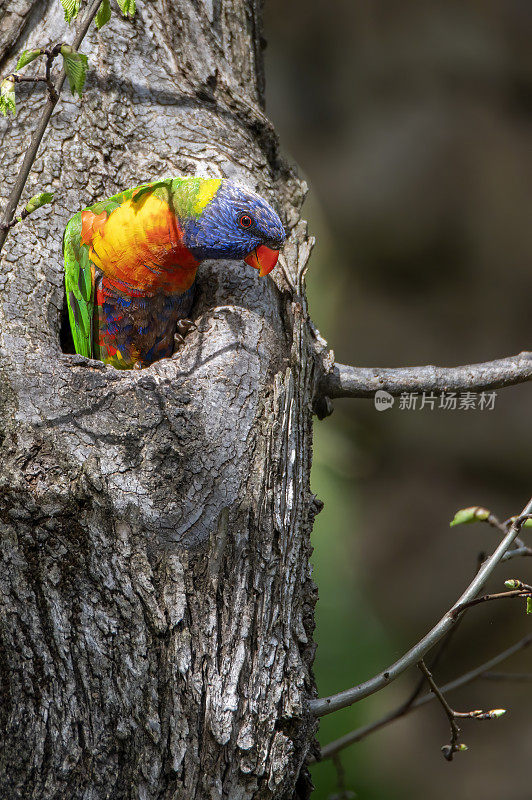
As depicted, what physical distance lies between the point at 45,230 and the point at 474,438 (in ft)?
10.2

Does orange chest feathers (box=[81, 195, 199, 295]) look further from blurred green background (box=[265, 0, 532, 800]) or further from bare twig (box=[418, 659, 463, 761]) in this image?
blurred green background (box=[265, 0, 532, 800])

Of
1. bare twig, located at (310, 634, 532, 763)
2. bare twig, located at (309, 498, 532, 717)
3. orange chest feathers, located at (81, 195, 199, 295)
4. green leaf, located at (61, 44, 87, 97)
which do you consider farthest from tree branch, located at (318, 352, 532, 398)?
green leaf, located at (61, 44, 87, 97)

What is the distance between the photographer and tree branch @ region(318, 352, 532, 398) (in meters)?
2.06

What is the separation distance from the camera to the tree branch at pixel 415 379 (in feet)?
6.77

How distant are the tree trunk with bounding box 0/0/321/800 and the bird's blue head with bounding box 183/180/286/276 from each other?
81 mm

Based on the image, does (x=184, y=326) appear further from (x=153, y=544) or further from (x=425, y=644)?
(x=425, y=644)

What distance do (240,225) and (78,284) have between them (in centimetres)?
51

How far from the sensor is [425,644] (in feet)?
4.54

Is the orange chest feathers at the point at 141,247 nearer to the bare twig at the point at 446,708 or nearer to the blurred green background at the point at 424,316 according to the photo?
the bare twig at the point at 446,708

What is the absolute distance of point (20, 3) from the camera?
2.20m

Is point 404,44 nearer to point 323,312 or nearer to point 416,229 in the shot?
point 416,229

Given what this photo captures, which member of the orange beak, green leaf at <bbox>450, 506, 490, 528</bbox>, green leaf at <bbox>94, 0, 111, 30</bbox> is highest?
green leaf at <bbox>94, 0, 111, 30</bbox>

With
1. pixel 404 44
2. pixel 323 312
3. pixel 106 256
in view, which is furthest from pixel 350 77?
pixel 106 256

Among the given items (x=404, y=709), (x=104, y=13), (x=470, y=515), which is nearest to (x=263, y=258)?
(x=104, y=13)
